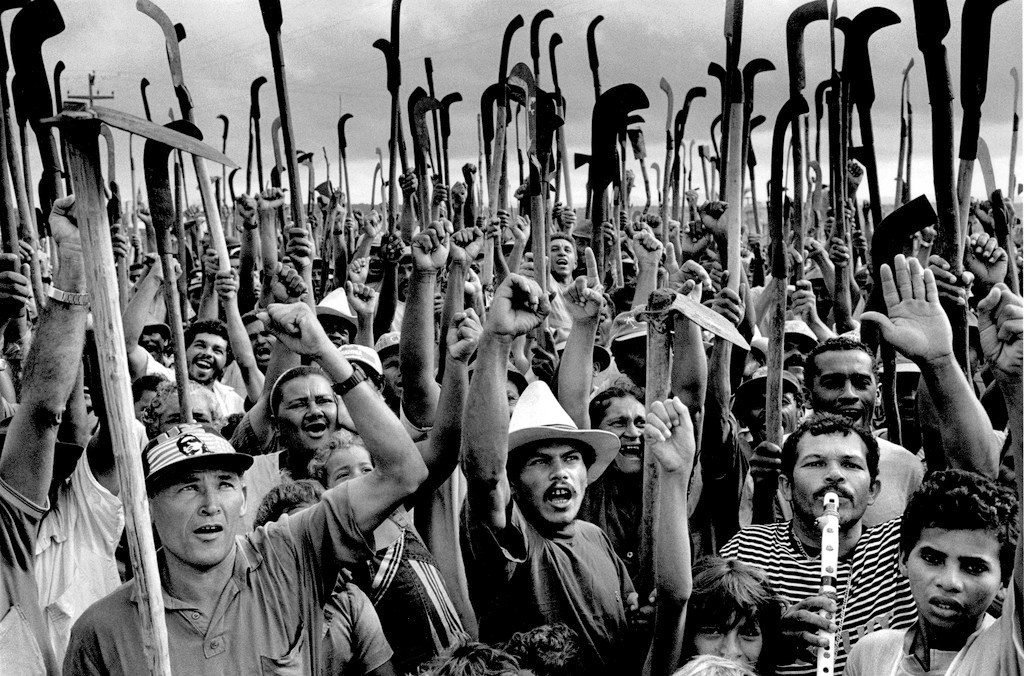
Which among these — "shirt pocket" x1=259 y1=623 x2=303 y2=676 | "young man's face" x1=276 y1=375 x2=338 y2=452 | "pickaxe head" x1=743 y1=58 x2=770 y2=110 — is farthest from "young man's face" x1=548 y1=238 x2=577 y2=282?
"shirt pocket" x1=259 y1=623 x2=303 y2=676

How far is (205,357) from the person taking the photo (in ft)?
20.4

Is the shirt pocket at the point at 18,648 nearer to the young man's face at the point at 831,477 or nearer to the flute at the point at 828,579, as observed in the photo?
the flute at the point at 828,579

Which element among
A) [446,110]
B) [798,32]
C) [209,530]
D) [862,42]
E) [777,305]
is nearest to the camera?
[209,530]

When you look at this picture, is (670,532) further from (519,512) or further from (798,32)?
(798,32)

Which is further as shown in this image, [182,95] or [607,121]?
[607,121]

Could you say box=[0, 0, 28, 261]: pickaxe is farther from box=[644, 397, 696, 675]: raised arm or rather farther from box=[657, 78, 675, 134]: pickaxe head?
box=[657, 78, 675, 134]: pickaxe head

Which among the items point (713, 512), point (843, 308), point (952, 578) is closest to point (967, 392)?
point (952, 578)

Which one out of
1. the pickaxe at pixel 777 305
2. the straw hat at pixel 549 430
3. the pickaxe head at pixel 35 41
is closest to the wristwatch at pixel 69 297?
the straw hat at pixel 549 430

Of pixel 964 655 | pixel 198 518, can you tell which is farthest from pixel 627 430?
pixel 964 655

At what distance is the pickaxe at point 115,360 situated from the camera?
8.26 ft

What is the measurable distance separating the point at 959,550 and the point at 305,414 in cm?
293

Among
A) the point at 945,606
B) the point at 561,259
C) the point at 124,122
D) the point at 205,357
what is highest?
the point at 561,259

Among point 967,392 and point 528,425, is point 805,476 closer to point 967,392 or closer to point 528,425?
point 967,392

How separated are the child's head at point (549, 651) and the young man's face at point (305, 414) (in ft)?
5.32
